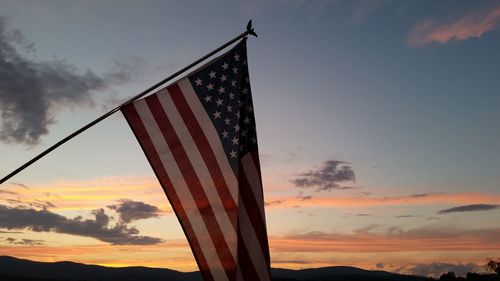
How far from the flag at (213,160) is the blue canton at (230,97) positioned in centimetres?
2

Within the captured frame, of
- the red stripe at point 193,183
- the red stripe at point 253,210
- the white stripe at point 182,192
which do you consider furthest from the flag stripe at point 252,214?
the white stripe at point 182,192

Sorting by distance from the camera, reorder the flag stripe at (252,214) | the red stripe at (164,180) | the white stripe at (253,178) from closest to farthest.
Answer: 1. the red stripe at (164,180)
2. the flag stripe at (252,214)
3. the white stripe at (253,178)

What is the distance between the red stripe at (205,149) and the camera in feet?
36.2

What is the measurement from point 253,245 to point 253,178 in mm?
1626

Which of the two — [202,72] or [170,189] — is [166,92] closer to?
[202,72]

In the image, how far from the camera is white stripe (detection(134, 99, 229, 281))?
35.0ft

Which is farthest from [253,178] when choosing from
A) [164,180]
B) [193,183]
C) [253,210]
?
[164,180]

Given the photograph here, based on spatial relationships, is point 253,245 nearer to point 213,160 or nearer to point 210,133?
point 213,160

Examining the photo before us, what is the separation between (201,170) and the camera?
441 inches

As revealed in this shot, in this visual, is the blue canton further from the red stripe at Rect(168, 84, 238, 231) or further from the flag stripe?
the flag stripe

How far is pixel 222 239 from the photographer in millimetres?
10867

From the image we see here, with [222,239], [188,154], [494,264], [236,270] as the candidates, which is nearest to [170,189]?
[188,154]

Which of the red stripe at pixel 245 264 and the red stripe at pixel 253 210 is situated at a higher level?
the red stripe at pixel 253 210

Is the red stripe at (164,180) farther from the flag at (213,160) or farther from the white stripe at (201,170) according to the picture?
the white stripe at (201,170)
